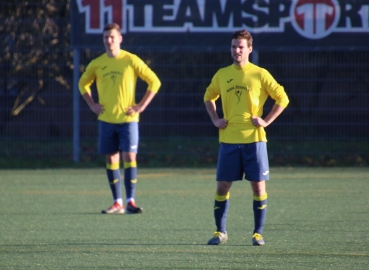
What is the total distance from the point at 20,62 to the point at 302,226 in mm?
8001

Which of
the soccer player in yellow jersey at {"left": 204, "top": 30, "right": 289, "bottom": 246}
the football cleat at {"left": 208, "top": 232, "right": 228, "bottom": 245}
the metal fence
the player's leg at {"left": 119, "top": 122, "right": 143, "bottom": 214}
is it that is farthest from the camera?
the metal fence

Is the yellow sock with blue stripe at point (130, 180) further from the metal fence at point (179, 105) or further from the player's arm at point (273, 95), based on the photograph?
the metal fence at point (179, 105)

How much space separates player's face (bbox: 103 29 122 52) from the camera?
28.1 feet

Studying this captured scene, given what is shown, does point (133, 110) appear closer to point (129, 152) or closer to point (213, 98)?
point (129, 152)

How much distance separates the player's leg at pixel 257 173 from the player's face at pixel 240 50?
2.24 feet

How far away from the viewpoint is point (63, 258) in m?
5.79

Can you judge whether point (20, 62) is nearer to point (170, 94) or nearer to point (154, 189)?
point (170, 94)

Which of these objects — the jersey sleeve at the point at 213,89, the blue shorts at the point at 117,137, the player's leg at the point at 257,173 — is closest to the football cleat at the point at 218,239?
the player's leg at the point at 257,173

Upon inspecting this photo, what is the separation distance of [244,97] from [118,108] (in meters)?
2.48

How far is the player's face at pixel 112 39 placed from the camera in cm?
858

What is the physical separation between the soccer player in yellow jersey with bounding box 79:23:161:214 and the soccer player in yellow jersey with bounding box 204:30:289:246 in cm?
223

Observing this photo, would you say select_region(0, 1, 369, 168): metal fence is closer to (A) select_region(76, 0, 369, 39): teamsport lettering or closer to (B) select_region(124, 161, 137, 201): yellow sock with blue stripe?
(A) select_region(76, 0, 369, 39): teamsport lettering

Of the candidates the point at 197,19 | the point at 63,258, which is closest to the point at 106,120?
the point at 63,258

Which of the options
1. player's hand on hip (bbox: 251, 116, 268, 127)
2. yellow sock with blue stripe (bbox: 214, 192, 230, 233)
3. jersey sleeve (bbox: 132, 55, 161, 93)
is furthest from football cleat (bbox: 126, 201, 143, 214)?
player's hand on hip (bbox: 251, 116, 268, 127)
